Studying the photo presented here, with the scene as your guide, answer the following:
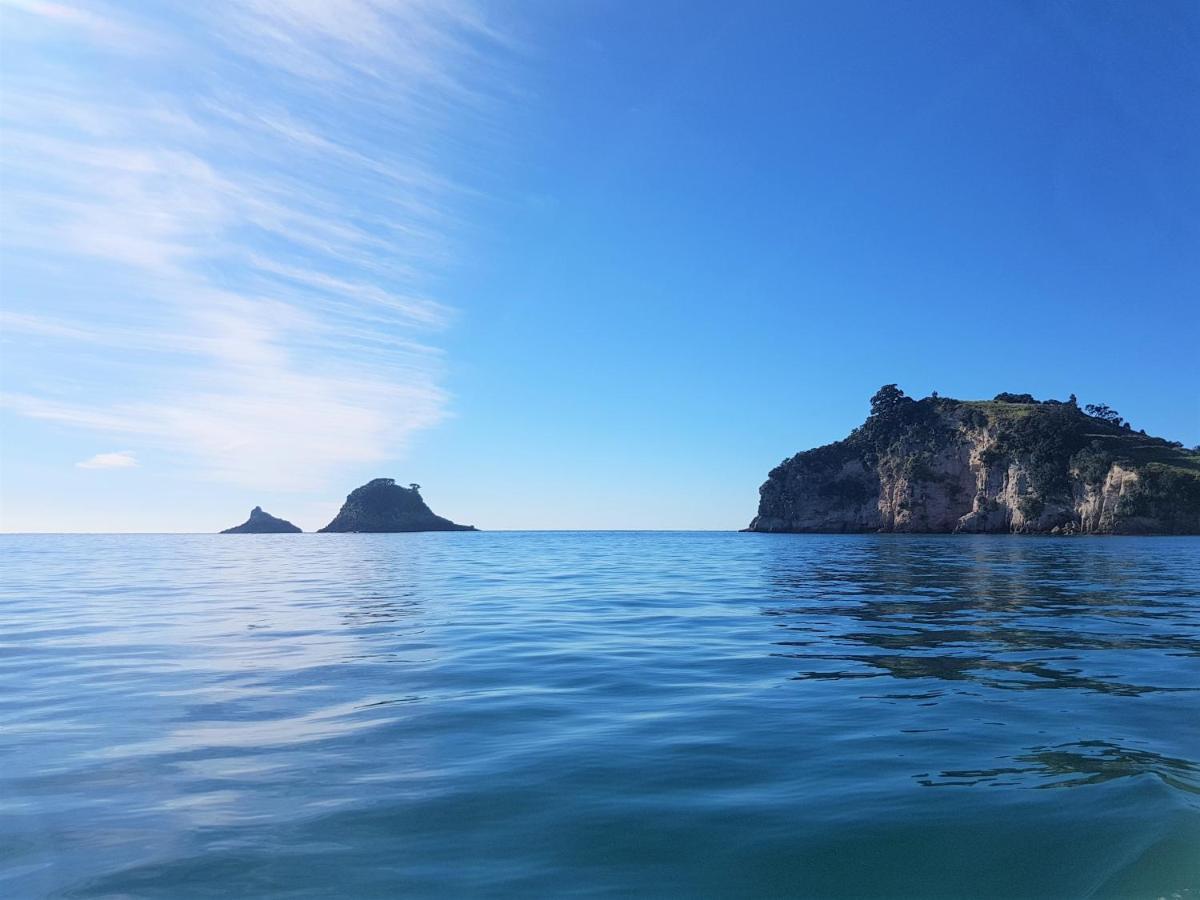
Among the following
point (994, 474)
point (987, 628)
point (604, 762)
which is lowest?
point (604, 762)

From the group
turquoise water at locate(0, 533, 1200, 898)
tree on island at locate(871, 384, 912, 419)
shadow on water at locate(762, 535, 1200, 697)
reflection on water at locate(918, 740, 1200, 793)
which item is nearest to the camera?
turquoise water at locate(0, 533, 1200, 898)

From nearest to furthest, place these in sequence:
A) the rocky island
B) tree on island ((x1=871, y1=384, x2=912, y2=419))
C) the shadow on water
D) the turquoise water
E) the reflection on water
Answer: the turquoise water < the reflection on water < the shadow on water < the rocky island < tree on island ((x1=871, y1=384, x2=912, y2=419))

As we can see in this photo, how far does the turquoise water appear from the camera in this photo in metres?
5.16

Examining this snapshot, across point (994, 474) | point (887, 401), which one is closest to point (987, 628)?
point (994, 474)

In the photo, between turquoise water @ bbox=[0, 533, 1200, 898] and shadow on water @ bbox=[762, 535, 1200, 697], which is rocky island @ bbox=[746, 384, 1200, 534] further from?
turquoise water @ bbox=[0, 533, 1200, 898]

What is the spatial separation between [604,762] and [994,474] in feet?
544

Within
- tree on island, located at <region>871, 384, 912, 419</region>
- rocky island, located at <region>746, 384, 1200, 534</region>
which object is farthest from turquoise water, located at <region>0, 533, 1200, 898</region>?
tree on island, located at <region>871, 384, 912, 419</region>

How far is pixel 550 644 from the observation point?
15469 millimetres

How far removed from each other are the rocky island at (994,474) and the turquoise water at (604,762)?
14126 cm

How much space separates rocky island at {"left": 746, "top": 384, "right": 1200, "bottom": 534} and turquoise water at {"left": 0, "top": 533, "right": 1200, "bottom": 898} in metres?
141

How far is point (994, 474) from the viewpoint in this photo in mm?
152875

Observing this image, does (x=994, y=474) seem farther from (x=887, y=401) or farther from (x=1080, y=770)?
(x=1080, y=770)

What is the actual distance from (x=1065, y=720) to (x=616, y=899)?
658 cm

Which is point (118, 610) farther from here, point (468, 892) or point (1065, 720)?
point (1065, 720)
